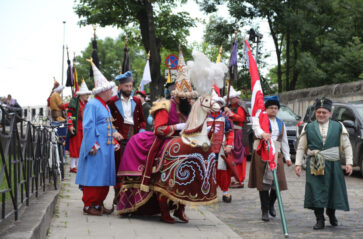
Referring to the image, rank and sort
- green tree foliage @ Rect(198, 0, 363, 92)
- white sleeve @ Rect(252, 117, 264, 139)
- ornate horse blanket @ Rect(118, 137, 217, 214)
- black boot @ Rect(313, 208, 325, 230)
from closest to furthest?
1. ornate horse blanket @ Rect(118, 137, 217, 214)
2. black boot @ Rect(313, 208, 325, 230)
3. white sleeve @ Rect(252, 117, 264, 139)
4. green tree foliage @ Rect(198, 0, 363, 92)

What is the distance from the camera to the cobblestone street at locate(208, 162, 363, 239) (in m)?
7.65

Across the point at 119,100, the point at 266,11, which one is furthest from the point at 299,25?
the point at 119,100

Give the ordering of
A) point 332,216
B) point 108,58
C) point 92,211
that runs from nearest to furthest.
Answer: point 92,211 → point 332,216 → point 108,58

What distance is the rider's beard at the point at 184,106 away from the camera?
7.64 m

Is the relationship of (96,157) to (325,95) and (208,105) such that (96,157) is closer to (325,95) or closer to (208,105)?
(208,105)

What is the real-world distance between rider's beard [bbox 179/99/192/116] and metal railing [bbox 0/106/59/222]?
6.14 ft

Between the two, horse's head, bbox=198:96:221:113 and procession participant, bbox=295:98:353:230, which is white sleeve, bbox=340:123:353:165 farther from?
horse's head, bbox=198:96:221:113

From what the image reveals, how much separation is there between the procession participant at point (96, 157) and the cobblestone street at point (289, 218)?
5.08ft

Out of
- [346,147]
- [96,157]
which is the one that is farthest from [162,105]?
[346,147]

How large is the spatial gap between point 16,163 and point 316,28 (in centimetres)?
2717

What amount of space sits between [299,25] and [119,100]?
22.5 metres

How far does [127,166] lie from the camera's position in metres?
7.86

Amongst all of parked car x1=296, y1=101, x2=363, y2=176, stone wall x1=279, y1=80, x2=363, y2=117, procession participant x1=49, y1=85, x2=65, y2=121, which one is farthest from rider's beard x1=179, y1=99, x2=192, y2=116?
stone wall x1=279, y1=80, x2=363, y2=117

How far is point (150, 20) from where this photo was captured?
27531 mm
